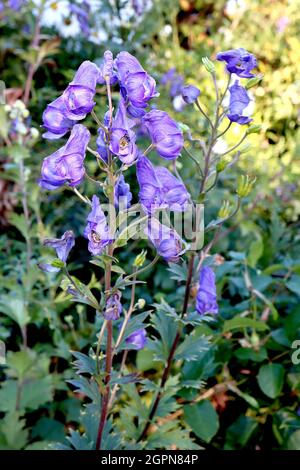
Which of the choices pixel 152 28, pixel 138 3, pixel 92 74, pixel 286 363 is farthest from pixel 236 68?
pixel 152 28

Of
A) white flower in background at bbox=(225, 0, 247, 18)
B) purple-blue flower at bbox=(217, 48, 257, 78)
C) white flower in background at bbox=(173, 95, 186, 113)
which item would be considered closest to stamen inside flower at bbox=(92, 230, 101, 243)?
purple-blue flower at bbox=(217, 48, 257, 78)

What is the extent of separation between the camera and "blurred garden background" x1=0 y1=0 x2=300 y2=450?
1595mm

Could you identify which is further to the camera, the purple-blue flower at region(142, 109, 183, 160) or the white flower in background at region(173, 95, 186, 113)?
the white flower in background at region(173, 95, 186, 113)

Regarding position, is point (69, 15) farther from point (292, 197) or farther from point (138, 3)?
point (292, 197)

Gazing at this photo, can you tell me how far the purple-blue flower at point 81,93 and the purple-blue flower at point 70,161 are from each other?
0.03m

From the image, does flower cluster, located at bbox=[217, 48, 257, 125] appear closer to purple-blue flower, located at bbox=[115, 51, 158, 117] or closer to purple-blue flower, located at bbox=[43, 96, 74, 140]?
purple-blue flower, located at bbox=[115, 51, 158, 117]

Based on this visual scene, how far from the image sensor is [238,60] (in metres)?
1.07

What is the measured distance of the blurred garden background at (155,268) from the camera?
1595mm

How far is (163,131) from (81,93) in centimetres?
15

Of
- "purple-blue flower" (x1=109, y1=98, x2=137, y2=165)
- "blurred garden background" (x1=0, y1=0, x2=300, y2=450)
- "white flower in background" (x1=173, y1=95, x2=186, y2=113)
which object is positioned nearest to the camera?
"purple-blue flower" (x1=109, y1=98, x2=137, y2=165)

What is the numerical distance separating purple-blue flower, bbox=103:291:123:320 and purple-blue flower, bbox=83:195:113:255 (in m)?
0.12

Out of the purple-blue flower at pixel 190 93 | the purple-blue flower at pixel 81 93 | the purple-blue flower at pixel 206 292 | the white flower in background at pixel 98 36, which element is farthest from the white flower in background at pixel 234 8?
the purple-blue flower at pixel 81 93

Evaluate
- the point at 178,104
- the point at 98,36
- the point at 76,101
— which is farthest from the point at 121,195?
the point at 98,36

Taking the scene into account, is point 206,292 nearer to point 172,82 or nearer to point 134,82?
point 134,82
